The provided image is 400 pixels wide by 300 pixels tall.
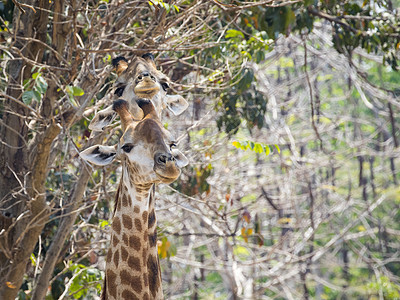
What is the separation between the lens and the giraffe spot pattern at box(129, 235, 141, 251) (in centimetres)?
331

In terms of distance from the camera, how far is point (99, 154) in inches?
128

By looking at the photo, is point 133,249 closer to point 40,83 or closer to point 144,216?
point 144,216

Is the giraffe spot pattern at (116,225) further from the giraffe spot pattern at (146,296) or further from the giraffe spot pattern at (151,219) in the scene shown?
the giraffe spot pattern at (146,296)

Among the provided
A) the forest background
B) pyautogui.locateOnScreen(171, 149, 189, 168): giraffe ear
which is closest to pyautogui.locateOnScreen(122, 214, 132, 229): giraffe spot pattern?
pyautogui.locateOnScreen(171, 149, 189, 168): giraffe ear

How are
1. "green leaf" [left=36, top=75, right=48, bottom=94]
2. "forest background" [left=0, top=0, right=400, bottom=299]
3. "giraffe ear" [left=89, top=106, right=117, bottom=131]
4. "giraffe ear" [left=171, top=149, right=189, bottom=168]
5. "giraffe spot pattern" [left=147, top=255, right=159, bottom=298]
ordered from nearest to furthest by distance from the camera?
"giraffe ear" [left=171, top=149, right=189, bottom=168] < "giraffe spot pattern" [left=147, top=255, right=159, bottom=298] < "giraffe ear" [left=89, top=106, right=117, bottom=131] < "green leaf" [left=36, top=75, right=48, bottom=94] < "forest background" [left=0, top=0, right=400, bottom=299]

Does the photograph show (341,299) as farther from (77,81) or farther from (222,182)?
(77,81)

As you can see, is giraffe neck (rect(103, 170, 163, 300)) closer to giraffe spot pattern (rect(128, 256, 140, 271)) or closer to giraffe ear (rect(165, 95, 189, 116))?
giraffe spot pattern (rect(128, 256, 140, 271))

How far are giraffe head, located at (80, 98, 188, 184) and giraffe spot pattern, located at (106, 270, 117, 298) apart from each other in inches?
21.5

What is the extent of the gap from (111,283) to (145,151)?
0.82m

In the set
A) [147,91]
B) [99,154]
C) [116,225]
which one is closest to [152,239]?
[116,225]

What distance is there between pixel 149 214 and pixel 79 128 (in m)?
3.26

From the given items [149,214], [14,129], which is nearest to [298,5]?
[14,129]

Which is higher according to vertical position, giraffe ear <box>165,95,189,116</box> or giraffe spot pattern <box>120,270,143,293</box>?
giraffe ear <box>165,95,189,116</box>

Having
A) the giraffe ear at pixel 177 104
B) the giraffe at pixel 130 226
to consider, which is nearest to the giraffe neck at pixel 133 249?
the giraffe at pixel 130 226
